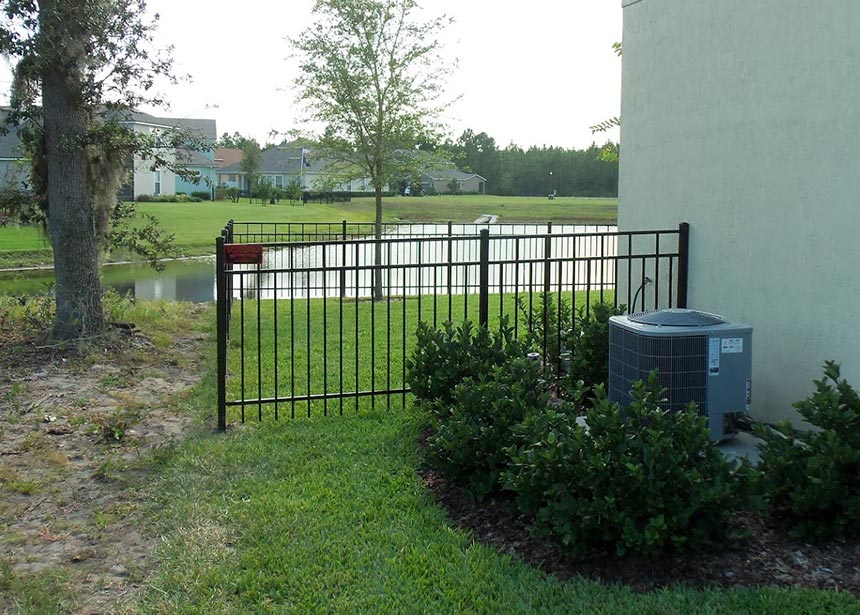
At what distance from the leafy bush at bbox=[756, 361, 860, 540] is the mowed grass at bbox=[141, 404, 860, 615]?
18.7 inches

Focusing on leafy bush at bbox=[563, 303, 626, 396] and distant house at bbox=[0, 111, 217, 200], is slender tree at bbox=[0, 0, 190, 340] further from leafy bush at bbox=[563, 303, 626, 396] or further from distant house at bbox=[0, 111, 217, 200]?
leafy bush at bbox=[563, 303, 626, 396]

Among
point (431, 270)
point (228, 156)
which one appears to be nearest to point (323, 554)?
point (431, 270)

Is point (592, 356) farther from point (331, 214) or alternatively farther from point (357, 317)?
point (331, 214)

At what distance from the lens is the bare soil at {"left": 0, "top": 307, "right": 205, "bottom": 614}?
4.04m

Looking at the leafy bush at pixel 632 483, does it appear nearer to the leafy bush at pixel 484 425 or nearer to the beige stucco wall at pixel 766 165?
the leafy bush at pixel 484 425

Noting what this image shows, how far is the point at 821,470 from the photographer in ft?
12.2

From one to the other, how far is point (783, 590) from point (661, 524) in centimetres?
54

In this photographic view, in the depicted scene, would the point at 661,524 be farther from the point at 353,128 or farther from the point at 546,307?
the point at 353,128

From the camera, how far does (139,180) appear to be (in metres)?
55.2

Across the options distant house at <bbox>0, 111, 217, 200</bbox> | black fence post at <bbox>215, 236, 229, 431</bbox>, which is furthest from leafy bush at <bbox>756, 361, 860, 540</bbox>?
distant house at <bbox>0, 111, 217, 200</bbox>

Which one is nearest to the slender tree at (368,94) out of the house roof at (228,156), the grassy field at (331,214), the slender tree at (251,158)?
the grassy field at (331,214)

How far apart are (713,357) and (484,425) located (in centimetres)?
136

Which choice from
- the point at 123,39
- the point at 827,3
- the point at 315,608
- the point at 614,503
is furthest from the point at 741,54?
the point at 123,39

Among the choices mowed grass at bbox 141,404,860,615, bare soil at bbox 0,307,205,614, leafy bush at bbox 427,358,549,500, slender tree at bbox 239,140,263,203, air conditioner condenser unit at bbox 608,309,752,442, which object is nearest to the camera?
mowed grass at bbox 141,404,860,615
